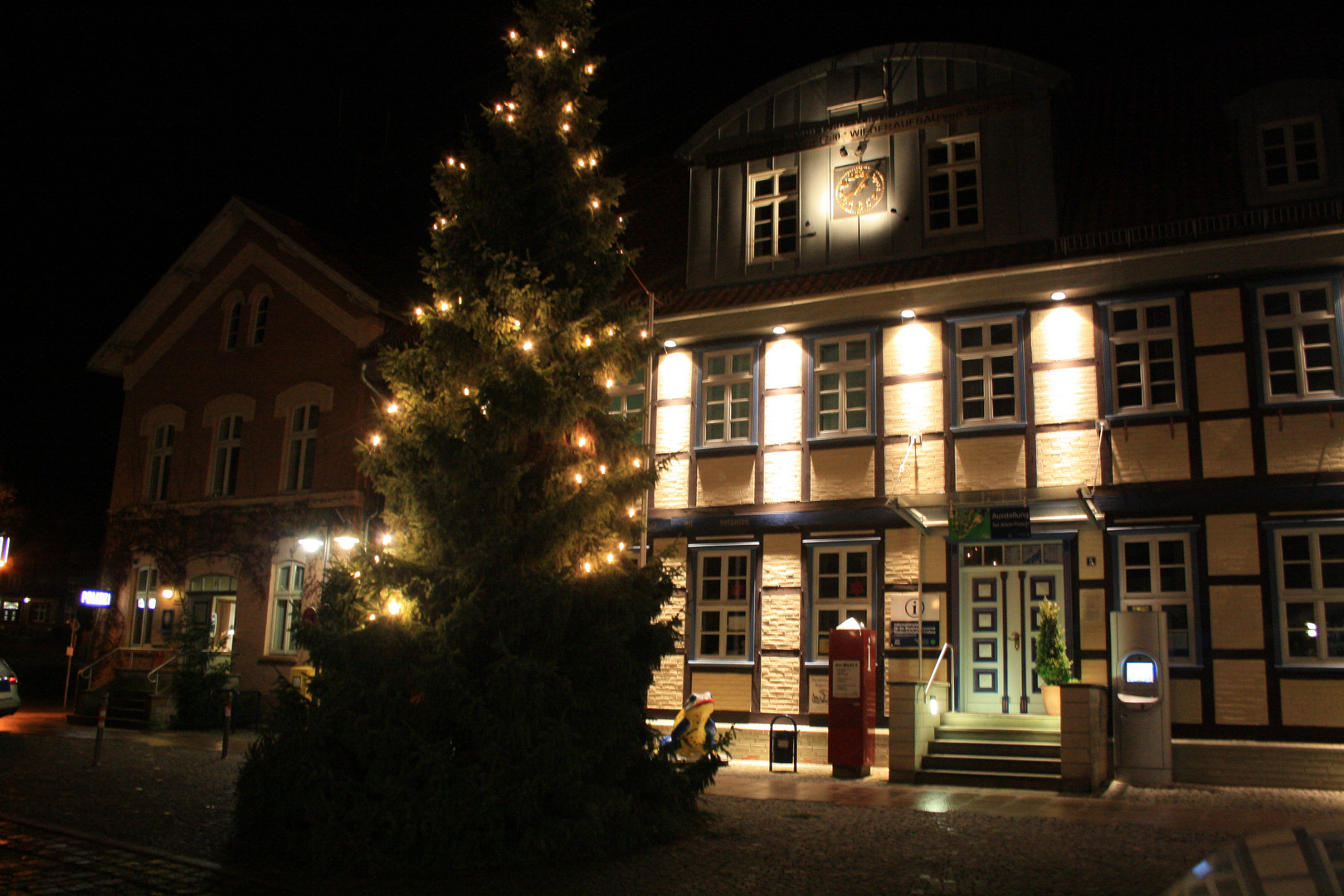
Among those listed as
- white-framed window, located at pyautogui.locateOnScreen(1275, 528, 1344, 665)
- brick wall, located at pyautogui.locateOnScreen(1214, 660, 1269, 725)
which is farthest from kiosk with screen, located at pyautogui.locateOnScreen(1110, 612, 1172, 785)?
white-framed window, located at pyautogui.locateOnScreen(1275, 528, 1344, 665)

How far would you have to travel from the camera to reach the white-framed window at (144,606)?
22.4 m

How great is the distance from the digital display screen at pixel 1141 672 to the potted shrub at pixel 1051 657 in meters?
0.94

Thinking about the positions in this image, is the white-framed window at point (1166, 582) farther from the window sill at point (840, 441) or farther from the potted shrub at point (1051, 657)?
the window sill at point (840, 441)

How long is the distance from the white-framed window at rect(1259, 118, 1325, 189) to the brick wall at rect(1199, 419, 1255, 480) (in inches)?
141

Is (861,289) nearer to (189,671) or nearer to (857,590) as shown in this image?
(857,590)

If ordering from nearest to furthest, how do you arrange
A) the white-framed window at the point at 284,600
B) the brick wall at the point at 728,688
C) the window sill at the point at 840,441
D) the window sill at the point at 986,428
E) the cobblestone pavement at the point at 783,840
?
the cobblestone pavement at the point at 783,840 → the window sill at the point at 986,428 → the window sill at the point at 840,441 → the brick wall at the point at 728,688 → the white-framed window at the point at 284,600

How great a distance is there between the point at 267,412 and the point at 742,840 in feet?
54.8

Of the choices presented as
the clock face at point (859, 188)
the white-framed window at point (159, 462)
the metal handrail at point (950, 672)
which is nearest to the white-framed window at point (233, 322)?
the white-framed window at point (159, 462)

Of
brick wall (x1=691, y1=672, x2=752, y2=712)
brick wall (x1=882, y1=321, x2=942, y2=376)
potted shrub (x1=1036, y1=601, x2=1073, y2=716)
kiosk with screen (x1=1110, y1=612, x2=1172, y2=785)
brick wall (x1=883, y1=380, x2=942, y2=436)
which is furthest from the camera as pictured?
brick wall (x1=691, y1=672, x2=752, y2=712)

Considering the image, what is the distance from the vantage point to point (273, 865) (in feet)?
24.9

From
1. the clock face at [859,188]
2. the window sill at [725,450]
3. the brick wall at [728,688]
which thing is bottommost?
the brick wall at [728,688]

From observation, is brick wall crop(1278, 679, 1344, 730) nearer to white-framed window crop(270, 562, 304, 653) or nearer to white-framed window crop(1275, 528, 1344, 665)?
white-framed window crop(1275, 528, 1344, 665)

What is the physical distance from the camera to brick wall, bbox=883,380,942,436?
50.4 ft

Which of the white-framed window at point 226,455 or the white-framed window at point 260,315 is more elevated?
the white-framed window at point 260,315
